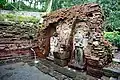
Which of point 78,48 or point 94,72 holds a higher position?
point 78,48

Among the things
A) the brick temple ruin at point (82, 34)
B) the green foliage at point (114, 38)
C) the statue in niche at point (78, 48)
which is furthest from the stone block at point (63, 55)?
the green foliage at point (114, 38)

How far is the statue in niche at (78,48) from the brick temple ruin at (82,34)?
0.56 ft

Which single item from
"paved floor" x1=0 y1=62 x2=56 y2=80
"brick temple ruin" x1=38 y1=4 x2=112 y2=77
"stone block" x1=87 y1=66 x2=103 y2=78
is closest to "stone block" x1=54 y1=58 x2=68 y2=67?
"brick temple ruin" x1=38 y1=4 x2=112 y2=77

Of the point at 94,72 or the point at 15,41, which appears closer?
the point at 94,72

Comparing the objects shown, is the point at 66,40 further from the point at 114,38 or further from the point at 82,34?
the point at 114,38

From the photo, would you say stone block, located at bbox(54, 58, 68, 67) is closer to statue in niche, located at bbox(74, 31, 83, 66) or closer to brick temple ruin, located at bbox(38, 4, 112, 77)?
brick temple ruin, located at bbox(38, 4, 112, 77)

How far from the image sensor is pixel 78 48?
26.2ft

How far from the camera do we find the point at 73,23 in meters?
8.20

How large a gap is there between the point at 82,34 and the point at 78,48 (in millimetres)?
722

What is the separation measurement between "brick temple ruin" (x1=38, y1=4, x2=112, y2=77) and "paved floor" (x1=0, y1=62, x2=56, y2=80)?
4.86ft

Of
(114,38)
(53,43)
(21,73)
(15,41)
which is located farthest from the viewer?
(114,38)

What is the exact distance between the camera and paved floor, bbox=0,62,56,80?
6764 mm

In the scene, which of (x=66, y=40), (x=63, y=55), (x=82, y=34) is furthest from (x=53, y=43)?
(x=82, y=34)

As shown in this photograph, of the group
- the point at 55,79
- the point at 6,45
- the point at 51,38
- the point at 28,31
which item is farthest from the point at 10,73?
the point at 28,31
